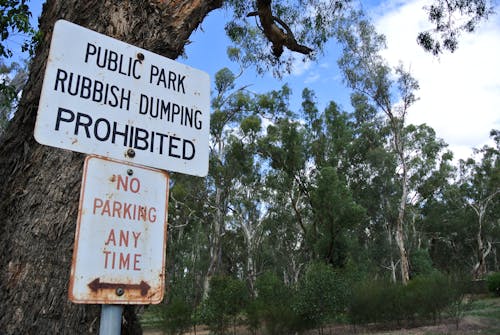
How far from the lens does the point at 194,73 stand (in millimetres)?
1572

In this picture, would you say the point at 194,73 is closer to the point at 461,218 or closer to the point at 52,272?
the point at 52,272

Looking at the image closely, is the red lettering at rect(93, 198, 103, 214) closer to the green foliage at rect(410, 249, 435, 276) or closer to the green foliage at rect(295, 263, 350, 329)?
the green foliage at rect(295, 263, 350, 329)

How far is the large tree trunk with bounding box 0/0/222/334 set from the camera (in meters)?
1.46

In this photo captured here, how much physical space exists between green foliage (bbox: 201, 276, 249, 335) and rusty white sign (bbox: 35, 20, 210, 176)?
12.8 m

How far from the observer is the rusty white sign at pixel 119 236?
3.42ft

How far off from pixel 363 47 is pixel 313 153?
20.9 feet

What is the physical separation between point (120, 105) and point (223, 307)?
13.2 meters

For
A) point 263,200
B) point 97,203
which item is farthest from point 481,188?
point 97,203

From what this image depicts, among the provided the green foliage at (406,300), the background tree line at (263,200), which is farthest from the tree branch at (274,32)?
the green foliage at (406,300)

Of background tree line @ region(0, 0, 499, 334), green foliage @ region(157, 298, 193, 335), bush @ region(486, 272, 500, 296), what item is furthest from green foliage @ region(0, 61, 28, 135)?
bush @ region(486, 272, 500, 296)

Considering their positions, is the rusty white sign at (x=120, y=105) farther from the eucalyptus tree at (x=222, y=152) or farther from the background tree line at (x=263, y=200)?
the eucalyptus tree at (x=222, y=152)

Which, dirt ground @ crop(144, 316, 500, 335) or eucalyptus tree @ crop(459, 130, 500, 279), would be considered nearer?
dirt ground @ crop(144, 316, 500, 335)

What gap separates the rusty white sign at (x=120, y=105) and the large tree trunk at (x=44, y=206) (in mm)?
532

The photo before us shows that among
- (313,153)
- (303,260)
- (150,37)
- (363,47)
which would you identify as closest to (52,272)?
(150,37)
